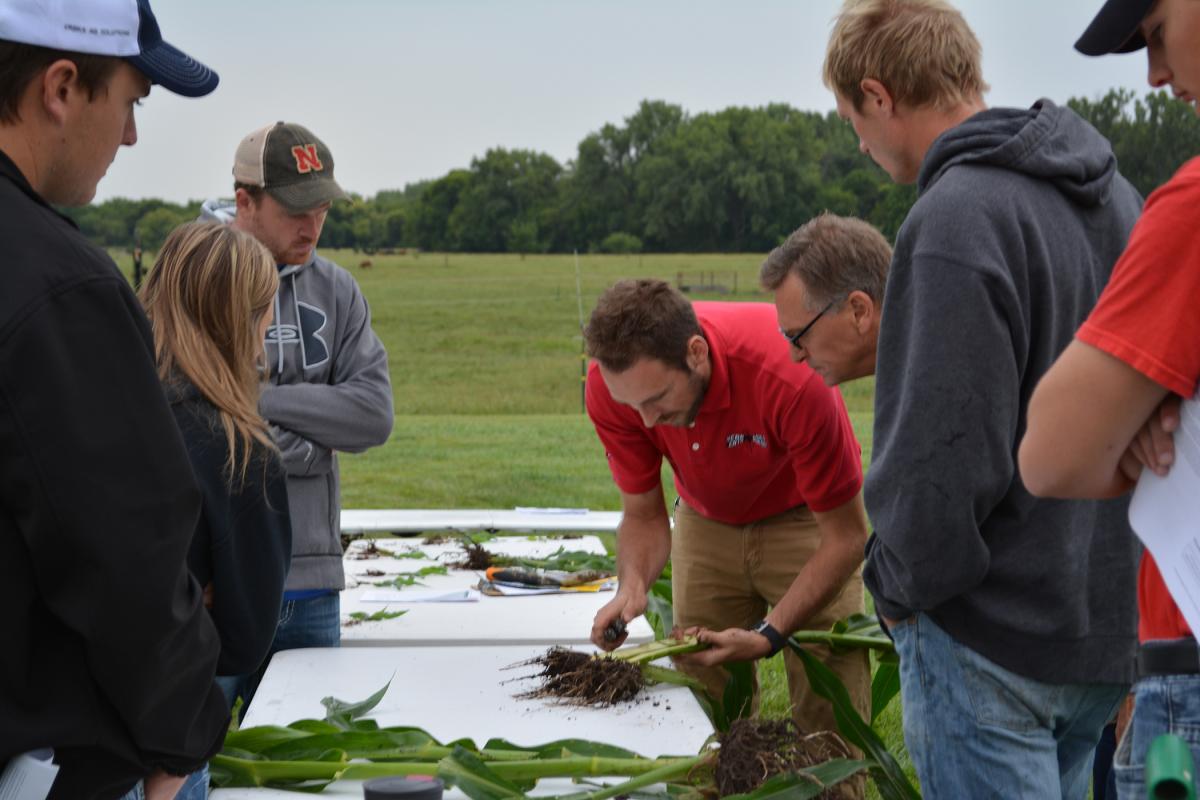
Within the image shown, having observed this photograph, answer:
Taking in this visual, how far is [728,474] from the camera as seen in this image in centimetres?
365

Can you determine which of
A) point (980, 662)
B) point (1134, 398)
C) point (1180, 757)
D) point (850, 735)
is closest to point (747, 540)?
point (850, 735)

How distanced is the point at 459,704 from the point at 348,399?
957 millimetres

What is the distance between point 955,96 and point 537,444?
10893mm

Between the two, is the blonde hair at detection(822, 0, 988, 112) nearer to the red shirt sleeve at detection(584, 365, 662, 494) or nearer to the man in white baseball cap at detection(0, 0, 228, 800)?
the man in white baseball cap at detection(0, 0, 228, 800)

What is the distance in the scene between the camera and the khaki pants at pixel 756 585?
3789 mm

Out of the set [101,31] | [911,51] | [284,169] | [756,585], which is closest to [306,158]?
[284,169]

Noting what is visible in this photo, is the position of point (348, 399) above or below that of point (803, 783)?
above

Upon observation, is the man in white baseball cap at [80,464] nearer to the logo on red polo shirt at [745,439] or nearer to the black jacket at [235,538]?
the black jacket at [235,538]

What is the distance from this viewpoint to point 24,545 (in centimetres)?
149

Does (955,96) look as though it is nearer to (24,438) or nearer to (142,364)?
(142,364)

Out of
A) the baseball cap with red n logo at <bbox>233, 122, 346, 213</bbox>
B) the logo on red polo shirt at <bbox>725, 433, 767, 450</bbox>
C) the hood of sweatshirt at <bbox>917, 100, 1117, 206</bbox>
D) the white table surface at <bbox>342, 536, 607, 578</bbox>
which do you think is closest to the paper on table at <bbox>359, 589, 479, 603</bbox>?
the white table surface at <bbox>342, 536, 607, 578</bbox>

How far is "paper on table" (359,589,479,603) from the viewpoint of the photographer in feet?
13.7

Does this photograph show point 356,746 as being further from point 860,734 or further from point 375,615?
point 375,615

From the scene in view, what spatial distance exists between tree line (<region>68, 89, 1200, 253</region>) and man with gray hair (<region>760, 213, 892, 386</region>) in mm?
26501
